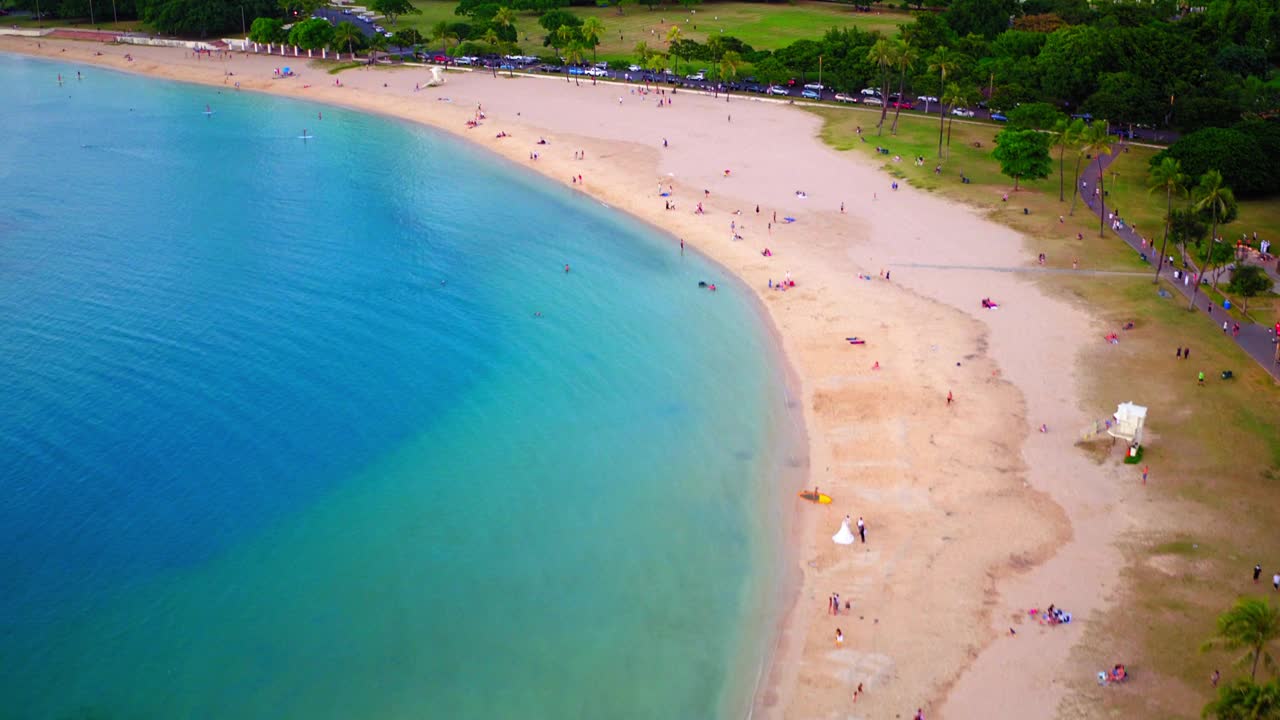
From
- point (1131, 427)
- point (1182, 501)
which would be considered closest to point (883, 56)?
point (1131, 427)

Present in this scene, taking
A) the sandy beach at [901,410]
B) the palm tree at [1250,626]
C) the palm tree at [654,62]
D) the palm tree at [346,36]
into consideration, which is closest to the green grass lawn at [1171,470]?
the sandy beach at [901,410]

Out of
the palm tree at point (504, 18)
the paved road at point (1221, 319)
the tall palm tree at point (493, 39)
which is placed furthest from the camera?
the palm tree at point (504, 18)

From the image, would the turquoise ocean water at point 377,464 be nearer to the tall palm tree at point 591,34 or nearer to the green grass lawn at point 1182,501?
the green grass lawn at point 1182,501

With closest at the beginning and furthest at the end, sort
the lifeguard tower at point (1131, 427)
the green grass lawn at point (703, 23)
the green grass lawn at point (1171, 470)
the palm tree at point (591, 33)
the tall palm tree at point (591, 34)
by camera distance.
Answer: the green grass lawn at point (1171, 470), the lifeguard tower at point (1131, 427), the tall palm tree at point (591, 34), the palm tree at point (591, 33), the green grass lawn at point (703, 23)

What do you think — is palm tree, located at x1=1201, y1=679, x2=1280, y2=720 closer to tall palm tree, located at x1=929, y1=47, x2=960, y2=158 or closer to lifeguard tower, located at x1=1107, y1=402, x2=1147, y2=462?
lifeguard tower, located at x1=1107, y1=402, x2=1147, y2=462

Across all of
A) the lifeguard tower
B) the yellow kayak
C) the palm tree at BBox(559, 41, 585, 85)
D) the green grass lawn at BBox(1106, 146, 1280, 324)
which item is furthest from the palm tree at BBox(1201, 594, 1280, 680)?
the palm tree at BBox(559, 41, 585, 85)

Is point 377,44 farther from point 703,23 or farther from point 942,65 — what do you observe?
point 942,65

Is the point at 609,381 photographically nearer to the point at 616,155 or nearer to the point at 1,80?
the point at 616,155

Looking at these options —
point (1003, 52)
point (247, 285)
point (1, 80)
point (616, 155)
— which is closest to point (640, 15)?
point (1003, 52)
